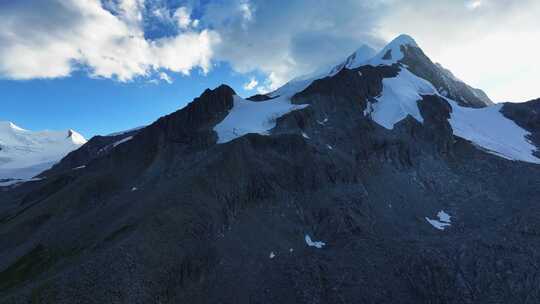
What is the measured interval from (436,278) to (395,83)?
3179 inches

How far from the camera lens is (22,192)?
5212 inches

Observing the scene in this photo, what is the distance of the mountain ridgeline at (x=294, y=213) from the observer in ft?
150

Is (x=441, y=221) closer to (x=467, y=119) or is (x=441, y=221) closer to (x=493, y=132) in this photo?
(x=493, y=132)

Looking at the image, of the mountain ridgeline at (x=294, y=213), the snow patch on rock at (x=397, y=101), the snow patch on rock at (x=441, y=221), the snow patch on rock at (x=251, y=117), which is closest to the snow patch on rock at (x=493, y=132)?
the mountain ridgeline at (x=294, y=213)

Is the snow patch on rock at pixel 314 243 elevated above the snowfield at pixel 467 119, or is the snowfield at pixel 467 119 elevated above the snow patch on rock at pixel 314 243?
the snowfield at pixel 467 119

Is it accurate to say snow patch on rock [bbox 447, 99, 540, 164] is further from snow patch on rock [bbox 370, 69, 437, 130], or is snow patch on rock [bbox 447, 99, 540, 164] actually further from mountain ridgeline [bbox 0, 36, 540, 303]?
snow patch on rock [bbox 370, 69, 437, 130]

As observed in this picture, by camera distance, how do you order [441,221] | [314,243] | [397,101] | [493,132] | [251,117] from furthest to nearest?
[493,132] → [397,101] → [251,117] → [441,221] → [314,243]

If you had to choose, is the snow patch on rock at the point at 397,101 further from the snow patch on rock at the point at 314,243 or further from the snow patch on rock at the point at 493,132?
the snow patch on rock at the point at 314,243

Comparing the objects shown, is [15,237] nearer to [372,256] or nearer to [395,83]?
[372,256]

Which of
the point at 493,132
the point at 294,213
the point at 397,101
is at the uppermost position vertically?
the point at 397,101

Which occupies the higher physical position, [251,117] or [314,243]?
[251,117]

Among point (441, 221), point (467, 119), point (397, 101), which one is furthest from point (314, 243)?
point (467, 119)

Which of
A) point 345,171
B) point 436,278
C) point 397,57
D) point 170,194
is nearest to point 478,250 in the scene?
point 436,278

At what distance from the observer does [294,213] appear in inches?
2413
